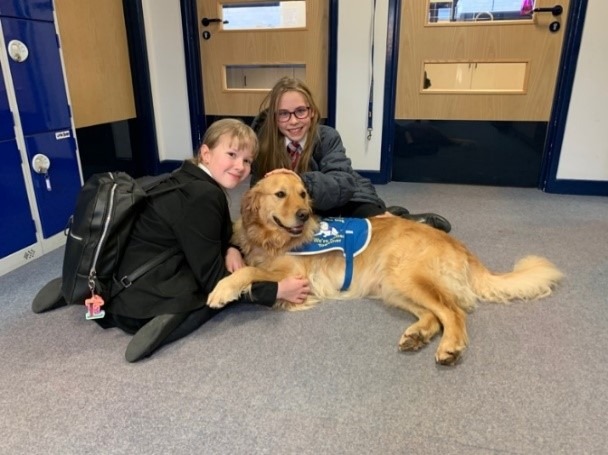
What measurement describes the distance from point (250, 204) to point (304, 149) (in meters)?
0.56

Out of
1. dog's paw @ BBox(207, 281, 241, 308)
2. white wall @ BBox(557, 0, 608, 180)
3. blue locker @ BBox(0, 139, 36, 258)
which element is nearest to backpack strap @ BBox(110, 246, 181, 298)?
dog's paw @ BBox(207, 281, 241, 308)

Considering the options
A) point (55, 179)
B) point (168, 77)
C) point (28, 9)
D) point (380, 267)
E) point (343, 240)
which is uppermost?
point (28, 9)

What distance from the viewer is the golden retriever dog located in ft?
5.93

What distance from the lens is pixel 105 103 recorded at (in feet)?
12.1

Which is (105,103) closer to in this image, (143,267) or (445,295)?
(143,267)

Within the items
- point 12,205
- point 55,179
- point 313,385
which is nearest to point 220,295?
point 313,385

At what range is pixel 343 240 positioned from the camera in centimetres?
199

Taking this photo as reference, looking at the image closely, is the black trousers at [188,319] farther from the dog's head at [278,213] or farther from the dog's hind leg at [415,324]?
the dog's hind leg at [415,324]

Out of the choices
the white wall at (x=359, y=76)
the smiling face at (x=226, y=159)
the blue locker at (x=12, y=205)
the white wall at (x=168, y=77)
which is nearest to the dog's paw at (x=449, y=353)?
the smiling face at (x=226, y=159)

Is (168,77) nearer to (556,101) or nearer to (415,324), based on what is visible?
(556,101)

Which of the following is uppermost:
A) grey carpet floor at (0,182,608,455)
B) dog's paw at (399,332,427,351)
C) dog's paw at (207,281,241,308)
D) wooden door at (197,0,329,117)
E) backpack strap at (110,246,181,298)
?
wooden door at (197,0,329,117)

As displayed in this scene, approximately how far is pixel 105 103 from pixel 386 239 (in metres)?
2.83

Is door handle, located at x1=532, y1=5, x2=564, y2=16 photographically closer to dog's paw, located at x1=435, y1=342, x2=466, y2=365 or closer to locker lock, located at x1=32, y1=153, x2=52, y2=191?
dog's paw, located at x1=435, y1=342, x2=466, y2=365

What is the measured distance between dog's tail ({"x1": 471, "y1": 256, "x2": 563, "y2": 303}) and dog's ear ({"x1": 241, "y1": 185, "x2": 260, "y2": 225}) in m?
0.97
